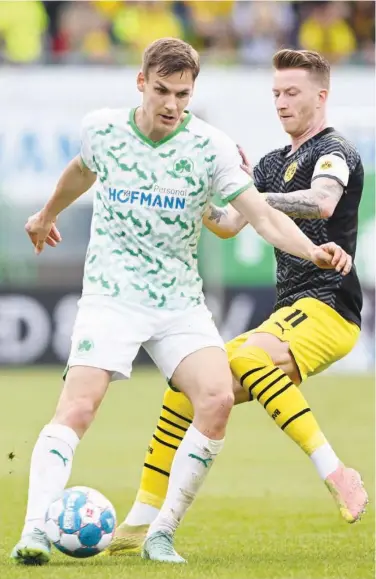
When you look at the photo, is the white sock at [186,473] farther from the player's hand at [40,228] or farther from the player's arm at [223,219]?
the player's hand at [40,228]

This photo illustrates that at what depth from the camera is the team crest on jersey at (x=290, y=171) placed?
7012mm

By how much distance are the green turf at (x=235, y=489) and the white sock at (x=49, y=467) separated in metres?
0.29

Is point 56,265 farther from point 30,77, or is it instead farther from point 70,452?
point 70,452

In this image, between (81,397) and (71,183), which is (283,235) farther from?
(81,397)

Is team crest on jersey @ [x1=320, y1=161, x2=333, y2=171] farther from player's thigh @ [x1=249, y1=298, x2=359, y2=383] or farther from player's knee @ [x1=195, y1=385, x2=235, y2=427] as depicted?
player's knee @ [x1=195, y1=385, x2=235, y2=427]

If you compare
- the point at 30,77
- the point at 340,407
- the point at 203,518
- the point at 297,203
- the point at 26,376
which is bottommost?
the point at 26,376

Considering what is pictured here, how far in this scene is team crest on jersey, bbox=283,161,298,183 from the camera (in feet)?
23.0

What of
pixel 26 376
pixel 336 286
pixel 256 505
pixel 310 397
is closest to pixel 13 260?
pixel 26 376

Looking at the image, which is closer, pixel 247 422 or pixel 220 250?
pixel 247 422

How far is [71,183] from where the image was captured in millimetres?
6402

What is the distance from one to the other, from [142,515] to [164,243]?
142cm

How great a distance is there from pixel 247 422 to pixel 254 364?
6957mm

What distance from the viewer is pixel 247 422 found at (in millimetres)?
13383

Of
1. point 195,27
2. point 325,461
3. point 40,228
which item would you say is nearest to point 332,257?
point 325,461
